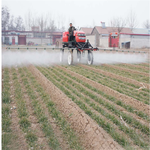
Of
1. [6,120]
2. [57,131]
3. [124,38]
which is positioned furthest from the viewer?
[124,38]

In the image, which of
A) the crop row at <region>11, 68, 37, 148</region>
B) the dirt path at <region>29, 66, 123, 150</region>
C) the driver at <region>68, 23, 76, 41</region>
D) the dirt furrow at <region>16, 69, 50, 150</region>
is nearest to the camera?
the dirt path at <region>29, 66, 123, 150</region>

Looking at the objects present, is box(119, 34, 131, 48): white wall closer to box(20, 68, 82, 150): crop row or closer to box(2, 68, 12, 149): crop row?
box(20, 68, 82, 150): crop row

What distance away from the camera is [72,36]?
1328cm

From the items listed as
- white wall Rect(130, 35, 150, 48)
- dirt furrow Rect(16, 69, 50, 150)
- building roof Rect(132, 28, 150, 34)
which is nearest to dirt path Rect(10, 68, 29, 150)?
dirt furrow Rect(16, 69, 50, 150)

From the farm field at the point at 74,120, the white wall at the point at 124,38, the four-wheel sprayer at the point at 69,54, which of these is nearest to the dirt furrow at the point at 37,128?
the farm field at the point at 74,120

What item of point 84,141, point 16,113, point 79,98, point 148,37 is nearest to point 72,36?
point 79,98

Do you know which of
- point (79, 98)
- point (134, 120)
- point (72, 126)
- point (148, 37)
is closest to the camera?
point (72, 126)

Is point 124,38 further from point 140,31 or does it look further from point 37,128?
point 37,128

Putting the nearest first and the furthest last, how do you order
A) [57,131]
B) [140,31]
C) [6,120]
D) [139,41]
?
[57,131], [6,120], [139,41], [140,31]

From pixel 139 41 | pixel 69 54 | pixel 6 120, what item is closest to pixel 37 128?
pixel 6 120

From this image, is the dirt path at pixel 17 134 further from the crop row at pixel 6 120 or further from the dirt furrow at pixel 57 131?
the dirt furrow at pixel 57 131

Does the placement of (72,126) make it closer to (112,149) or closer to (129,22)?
(112,149)

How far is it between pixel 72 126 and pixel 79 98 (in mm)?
1800

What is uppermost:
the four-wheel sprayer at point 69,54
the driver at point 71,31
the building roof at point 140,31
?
the building roof at point 140,31
